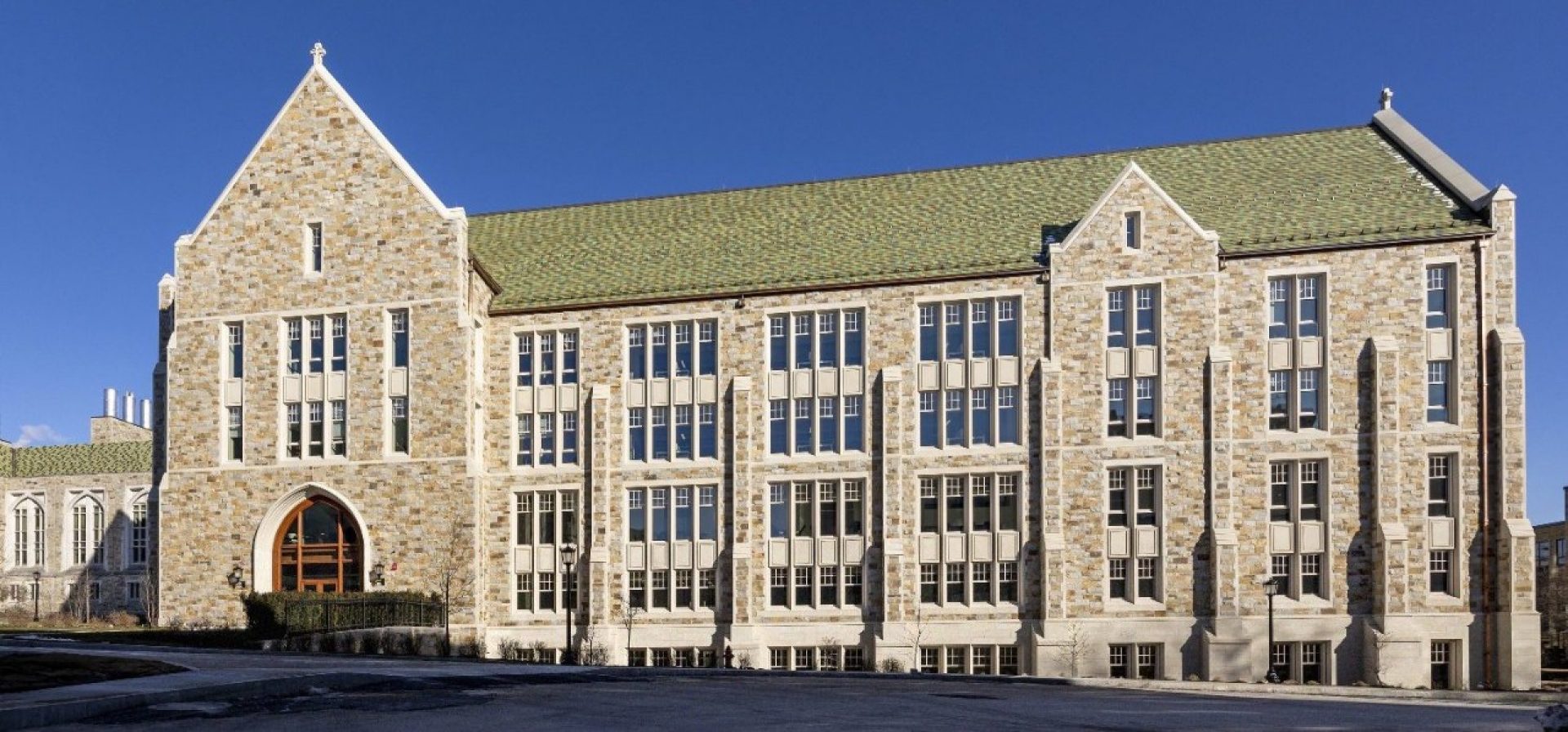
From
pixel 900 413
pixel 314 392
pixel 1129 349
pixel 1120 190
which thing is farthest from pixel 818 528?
pixel 314 392

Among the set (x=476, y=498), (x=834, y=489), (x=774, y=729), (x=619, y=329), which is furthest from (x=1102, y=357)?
(x=774, y=729)

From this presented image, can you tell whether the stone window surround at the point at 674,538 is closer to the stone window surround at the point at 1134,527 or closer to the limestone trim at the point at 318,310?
the limestone trim at the point at 318,310

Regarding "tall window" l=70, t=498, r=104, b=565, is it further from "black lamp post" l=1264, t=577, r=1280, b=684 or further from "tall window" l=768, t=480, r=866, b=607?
"black lamp post" l=1264, t=577, r=1280, b=684

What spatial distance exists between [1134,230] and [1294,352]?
5.57m

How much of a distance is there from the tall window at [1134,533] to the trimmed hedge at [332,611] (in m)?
19.7

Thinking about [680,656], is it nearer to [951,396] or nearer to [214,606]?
[951,396]

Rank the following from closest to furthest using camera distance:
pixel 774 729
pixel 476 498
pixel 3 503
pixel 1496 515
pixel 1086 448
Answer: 1. pixel 774 729
2. pixel 1496 515
3. pixel 1086 448
4. pixel 476 498
5. pixel 3 503

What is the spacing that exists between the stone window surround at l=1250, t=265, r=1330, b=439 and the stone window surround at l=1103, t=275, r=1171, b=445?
2.69m

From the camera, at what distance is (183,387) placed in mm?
50000

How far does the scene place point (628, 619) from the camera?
154ft

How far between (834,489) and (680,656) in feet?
22.4

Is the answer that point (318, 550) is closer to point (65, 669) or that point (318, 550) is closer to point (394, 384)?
point (394, 384)

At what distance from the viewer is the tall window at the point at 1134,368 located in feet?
145

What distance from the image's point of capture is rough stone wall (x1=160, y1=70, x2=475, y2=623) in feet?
157
